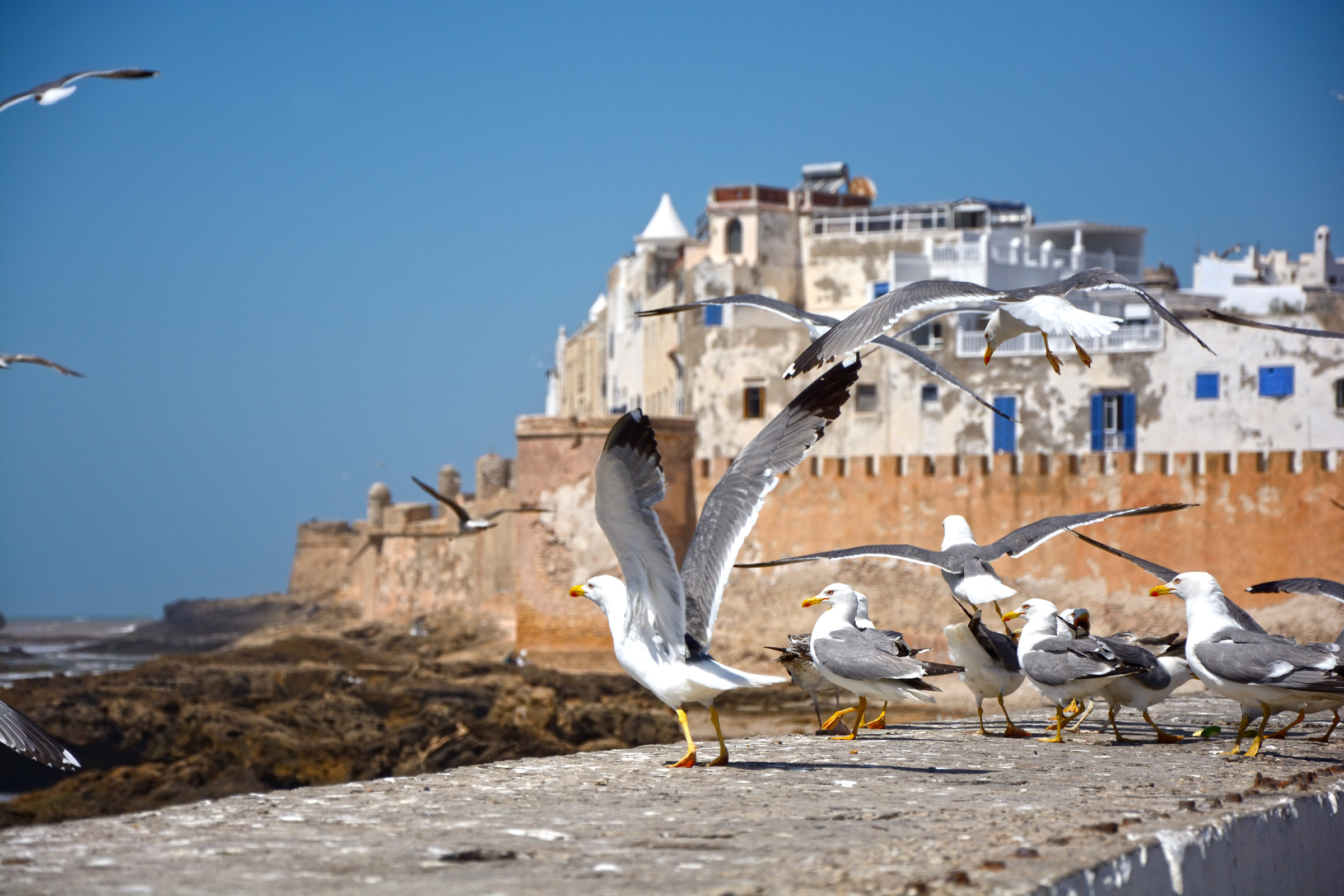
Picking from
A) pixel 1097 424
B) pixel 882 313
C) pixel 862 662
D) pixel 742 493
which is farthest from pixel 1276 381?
pixel 742 493

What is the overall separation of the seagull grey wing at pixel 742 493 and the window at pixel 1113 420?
25.7 m

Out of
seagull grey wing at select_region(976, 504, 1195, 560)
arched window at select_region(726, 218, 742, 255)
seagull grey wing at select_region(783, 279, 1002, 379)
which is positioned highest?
arched window at select_region(726, 218, 742, 255)

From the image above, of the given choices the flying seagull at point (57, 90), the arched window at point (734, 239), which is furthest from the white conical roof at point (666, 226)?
the flying seagull at point (57, 90)

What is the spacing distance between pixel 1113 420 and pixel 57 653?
47.7 metres

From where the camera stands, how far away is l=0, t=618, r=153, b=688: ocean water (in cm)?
4434

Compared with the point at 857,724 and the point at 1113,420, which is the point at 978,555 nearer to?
the point at 857,724

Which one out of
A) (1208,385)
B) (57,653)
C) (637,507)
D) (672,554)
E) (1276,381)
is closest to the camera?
(672,554)

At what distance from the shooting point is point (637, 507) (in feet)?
19.0

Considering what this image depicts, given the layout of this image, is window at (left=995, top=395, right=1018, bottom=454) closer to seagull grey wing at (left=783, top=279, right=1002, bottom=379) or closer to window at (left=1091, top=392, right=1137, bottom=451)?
window at (left=1091, top=392, right=1137, bottom=451)

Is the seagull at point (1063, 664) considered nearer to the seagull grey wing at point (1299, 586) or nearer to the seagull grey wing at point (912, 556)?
the seagull grey wing at point (912, 556)

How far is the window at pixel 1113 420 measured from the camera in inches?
1240

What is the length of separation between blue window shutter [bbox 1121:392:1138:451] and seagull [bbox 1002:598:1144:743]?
2433 cm

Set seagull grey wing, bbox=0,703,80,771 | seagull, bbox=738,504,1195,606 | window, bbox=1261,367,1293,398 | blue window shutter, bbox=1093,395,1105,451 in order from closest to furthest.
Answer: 1. seagull grey wing, bbox=0,703,80,771
2. seagull, bbox=738,504,1195,606
3. window, bbox=1261,367,1293,398
4. blue window shutter, bbox=1093,395,1105,451

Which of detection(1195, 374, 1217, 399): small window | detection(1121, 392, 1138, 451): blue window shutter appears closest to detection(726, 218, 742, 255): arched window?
detection(1121, 392, 1138, 451): blue window shutter
